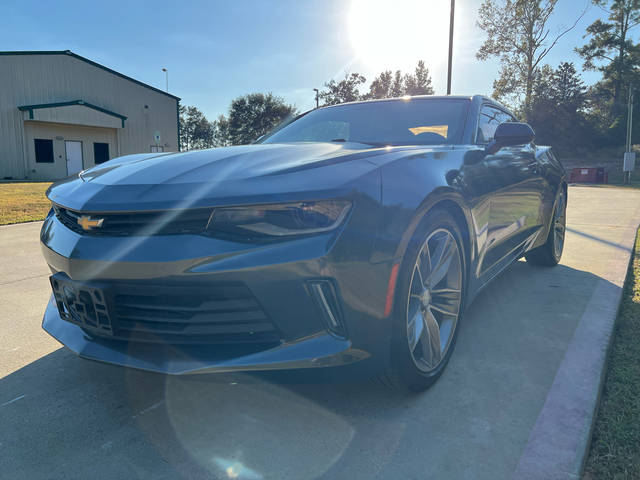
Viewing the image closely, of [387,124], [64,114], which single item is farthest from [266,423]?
[64,114]

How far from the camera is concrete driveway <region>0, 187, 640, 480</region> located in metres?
1.51

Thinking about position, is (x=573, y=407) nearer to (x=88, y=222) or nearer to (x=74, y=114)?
(x=88, y=222)

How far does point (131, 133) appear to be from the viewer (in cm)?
2922

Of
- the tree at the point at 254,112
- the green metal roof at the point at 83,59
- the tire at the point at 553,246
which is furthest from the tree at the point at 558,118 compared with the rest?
the tire at the point at 553,246

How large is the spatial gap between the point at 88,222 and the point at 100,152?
29.3 m

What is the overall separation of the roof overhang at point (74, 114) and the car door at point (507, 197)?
26.1 metres

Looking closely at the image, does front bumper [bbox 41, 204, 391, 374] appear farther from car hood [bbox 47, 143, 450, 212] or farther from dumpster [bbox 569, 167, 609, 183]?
dumpster [bbox 569, 167, 609, 183]

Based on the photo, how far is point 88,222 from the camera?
5.53 feet

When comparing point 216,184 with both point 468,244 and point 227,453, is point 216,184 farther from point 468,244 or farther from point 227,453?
point 468,244

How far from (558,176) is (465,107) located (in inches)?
74.1

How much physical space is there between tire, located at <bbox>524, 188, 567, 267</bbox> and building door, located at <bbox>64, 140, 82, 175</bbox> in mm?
26919

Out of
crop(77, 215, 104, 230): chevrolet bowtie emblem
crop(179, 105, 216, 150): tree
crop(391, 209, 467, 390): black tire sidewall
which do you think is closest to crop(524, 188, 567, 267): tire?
crop(391, 209, 467, 390): black tire sidewall

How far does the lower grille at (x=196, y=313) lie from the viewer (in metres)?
1.52

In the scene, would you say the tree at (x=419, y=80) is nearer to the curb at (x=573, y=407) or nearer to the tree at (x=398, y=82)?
the tree at (x=398, y=82)
